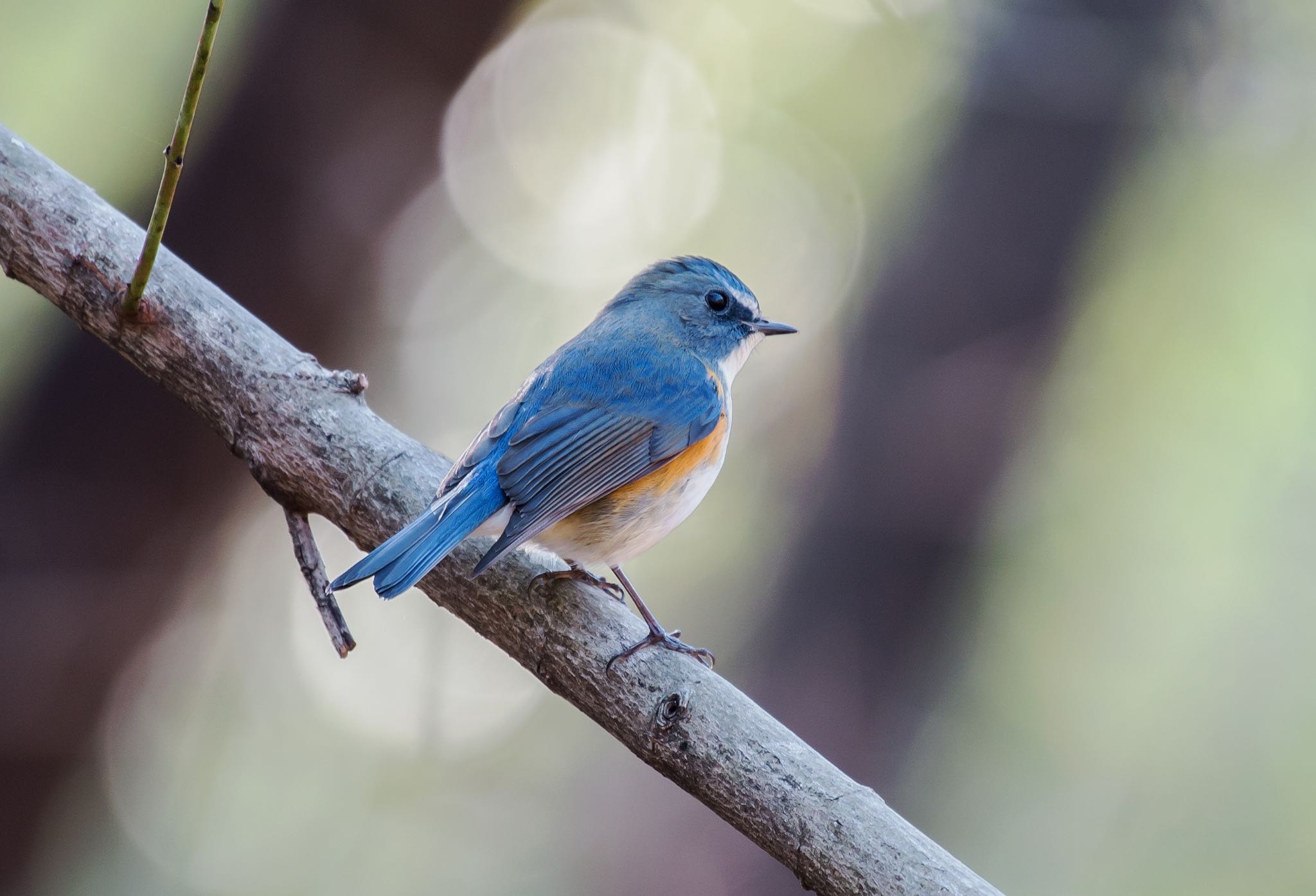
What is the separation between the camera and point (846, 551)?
4027 mm

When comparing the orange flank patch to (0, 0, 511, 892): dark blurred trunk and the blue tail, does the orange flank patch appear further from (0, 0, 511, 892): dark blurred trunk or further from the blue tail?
(0, 0, 511, 892): dark blurred trunk

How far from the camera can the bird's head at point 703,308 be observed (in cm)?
325

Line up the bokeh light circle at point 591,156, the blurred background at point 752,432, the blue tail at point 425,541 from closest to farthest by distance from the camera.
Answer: the blue tail at point 425,541 < the blurred background at point 752,432 < the bokeh light circle at point 591,156

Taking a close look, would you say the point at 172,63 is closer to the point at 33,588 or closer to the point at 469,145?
the point at 469,145

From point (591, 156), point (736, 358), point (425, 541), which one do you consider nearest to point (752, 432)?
point (591, 156)

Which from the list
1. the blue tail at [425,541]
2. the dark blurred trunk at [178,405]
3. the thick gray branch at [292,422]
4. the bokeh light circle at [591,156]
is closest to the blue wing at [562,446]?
the blue tail at [425,541]

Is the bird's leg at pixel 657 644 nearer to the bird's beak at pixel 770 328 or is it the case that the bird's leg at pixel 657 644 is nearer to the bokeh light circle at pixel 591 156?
the bird's beak at pixel 770 328

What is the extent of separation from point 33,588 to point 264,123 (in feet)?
5.24

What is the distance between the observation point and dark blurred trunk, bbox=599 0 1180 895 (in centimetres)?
395

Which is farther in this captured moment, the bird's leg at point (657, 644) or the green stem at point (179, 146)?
the bird's leg at point (657, 644)

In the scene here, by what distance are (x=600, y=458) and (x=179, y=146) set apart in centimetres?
119

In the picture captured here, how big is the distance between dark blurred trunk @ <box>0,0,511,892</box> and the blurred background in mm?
13

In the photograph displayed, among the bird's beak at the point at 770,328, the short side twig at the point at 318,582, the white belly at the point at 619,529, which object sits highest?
the bird's beak at the point at 770,328

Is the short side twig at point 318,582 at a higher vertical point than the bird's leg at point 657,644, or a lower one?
lower
